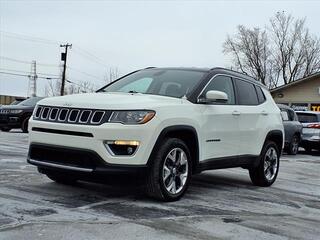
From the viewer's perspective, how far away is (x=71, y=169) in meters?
6.09

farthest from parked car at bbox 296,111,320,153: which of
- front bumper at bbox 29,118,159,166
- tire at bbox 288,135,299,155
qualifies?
front bumper at bbox 29,118,159,166

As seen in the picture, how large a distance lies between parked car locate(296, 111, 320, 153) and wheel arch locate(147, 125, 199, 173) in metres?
12.2

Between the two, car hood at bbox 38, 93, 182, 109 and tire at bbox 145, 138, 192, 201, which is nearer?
car hood at bbox 38, 93, 182, 109

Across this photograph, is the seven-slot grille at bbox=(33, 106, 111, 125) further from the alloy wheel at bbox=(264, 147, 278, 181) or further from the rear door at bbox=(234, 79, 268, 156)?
the alloy wheel at bbox=(264, 147, 278, 181)

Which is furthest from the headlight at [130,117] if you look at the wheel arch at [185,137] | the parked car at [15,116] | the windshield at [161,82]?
the parked car at [15,116]

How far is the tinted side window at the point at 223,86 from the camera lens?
740 centimetres

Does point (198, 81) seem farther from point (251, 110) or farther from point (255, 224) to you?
point (255, 224)

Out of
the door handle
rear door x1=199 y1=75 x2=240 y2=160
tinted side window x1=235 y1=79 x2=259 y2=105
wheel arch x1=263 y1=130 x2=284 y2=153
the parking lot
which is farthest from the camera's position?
wheel arch x1=263 y1=130 x2=284 y2=153

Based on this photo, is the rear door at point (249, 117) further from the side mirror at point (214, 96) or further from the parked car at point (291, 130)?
the parked car at point (291, 130)

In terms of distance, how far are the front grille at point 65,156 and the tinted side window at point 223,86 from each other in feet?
6.69

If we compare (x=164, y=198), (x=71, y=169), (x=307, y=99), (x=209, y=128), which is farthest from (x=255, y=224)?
(x=307, y=99)

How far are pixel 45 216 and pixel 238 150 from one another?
3.36m

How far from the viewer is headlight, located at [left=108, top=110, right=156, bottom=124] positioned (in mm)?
5969

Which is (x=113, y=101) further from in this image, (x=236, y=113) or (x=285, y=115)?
(x=285, y=115)
